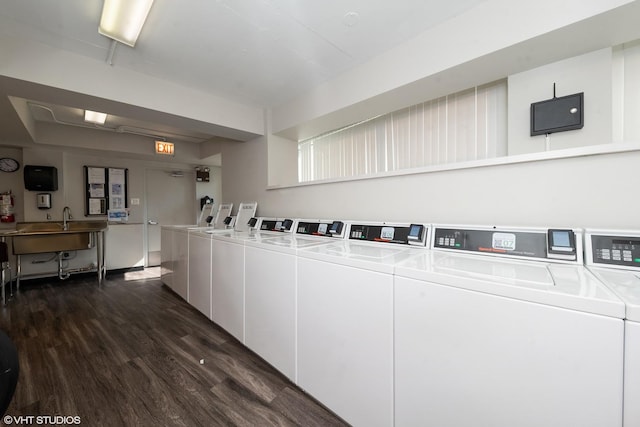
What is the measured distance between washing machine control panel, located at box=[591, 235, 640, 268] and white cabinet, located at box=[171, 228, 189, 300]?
302cm

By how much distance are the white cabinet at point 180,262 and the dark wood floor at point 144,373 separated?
0.25 m

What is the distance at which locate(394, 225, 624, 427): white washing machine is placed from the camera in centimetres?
61

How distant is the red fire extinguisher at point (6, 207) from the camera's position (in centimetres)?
347

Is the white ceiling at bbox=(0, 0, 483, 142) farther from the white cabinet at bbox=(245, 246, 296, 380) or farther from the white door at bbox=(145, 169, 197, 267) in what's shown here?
the white door at bbox=(145, 169, 197, 267)

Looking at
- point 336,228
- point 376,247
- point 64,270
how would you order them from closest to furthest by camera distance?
point 376,247 < point 336,228 < point 64,270

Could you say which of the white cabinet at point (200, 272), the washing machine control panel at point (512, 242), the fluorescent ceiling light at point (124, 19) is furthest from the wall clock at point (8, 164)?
the washing machine control panel at point (512, 242)

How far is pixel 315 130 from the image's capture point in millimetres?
2736

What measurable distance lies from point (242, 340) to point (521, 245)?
1.82 metres

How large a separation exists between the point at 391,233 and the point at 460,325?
81 centimetres

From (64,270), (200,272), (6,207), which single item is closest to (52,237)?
(64,270)

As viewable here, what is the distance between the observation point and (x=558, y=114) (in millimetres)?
1359

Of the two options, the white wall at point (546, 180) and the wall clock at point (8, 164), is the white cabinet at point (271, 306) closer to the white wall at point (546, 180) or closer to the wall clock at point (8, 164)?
the white wall at point (546, 180)

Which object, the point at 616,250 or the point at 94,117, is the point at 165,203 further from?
the point at 616,250

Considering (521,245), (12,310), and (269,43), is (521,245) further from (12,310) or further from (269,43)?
(12,310)
